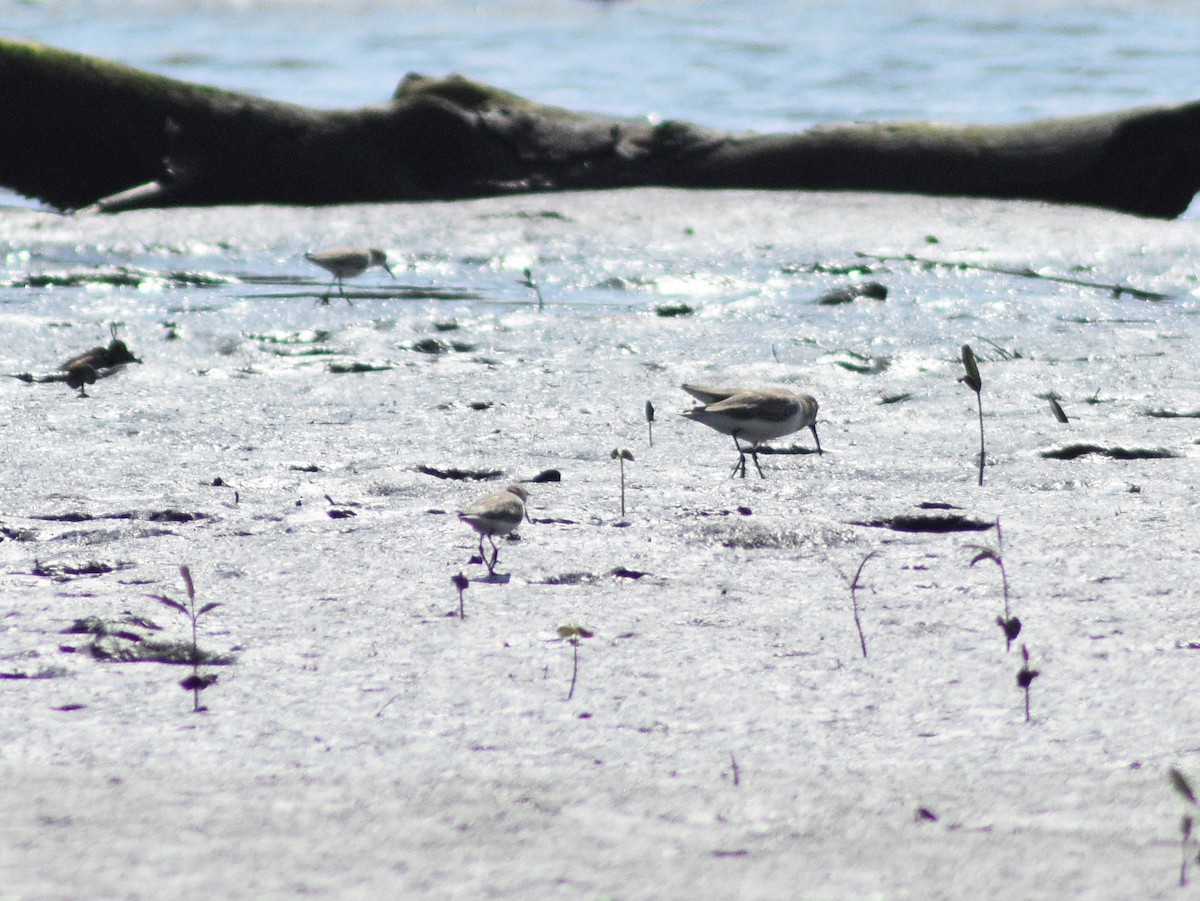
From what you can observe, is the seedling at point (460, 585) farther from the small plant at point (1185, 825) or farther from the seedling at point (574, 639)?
the small plant at point (1185, 825)

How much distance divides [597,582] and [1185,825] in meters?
1.84

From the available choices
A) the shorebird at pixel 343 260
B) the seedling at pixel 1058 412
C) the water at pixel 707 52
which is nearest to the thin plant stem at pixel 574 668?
the seedling at pixel 1058 412

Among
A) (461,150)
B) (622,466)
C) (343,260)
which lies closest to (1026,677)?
(622,466)

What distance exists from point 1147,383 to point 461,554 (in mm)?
3525

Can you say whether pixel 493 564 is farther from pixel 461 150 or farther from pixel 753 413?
pixel 461 150

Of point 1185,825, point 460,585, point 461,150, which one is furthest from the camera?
point 461,150

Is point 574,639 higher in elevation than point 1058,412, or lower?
lower

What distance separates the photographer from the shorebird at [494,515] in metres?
3.99

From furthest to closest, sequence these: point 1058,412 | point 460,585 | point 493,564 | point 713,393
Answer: point 1058,412 → point 713,393 → point 493,564 → point 460,585

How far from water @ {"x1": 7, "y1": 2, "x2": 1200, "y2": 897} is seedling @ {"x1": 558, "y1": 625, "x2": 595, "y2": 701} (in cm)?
3

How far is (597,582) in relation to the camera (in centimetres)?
409

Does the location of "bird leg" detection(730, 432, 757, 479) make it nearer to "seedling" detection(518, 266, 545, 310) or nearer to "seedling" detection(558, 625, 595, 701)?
"seedling" detection(558, 625, 595, 701)

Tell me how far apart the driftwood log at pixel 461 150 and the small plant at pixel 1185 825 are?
9.89 metres

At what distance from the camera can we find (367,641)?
12.0ft
